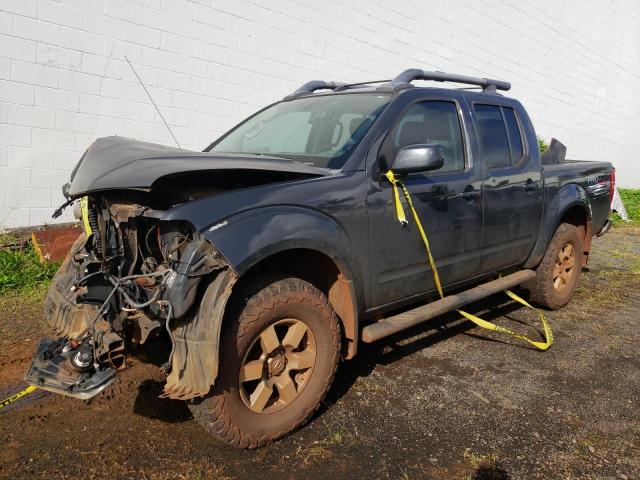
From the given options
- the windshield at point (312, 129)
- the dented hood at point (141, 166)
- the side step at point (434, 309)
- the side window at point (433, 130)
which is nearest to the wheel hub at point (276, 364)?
the side step at point (434, 309)

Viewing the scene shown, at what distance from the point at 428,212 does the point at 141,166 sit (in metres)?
1.87

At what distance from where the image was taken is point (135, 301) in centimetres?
260

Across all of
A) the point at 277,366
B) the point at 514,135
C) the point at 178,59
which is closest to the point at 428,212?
the point at 277,366

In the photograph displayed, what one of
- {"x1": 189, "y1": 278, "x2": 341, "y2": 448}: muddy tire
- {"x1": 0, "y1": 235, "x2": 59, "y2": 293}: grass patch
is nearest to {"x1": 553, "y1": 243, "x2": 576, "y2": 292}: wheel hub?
{"x1": 189, "y1": 278, "x2": 341, "y2": 448}: muddy tire

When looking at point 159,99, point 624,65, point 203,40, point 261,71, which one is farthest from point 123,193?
point 624,65

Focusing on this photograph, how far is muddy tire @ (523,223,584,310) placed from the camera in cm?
503

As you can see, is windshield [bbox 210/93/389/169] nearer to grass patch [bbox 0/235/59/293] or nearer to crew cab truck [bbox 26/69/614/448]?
crew cab truck [bbox 26/69/614/448]

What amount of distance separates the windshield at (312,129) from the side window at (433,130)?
193 millimetres

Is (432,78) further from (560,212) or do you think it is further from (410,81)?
(560,212)

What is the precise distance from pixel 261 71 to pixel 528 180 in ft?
13.6

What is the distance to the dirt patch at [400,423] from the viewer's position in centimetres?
269

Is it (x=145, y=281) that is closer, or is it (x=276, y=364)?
(x=145, y=281)

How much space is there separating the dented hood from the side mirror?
1.51ft

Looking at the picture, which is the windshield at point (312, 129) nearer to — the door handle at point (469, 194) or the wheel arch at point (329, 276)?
the wheel arch at point (329, 276)
